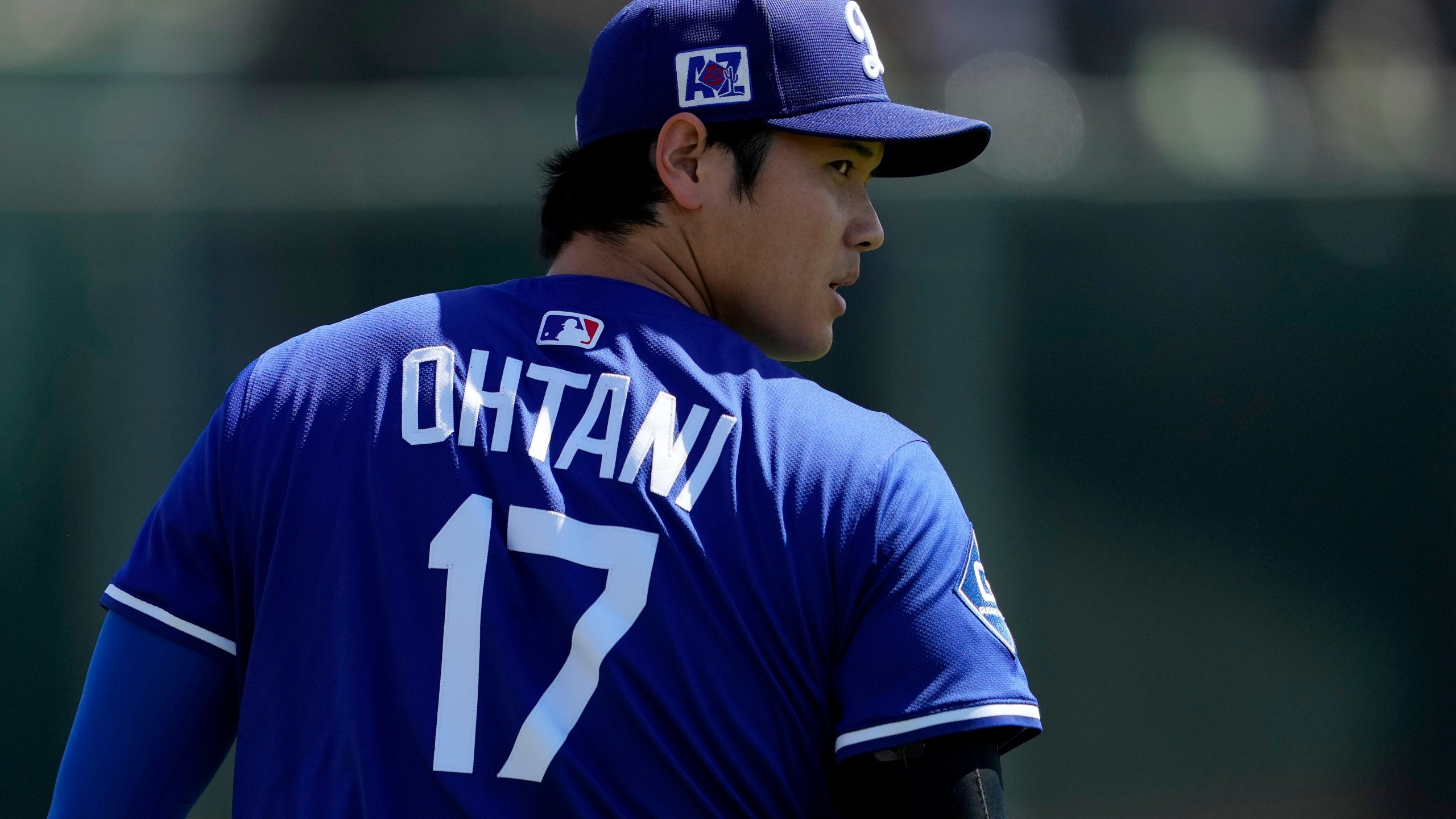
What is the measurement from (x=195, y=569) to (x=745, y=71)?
704 mm

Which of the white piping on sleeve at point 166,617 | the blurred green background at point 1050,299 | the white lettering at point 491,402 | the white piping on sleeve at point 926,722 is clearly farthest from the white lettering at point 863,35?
the blurred green background at point 1050,299

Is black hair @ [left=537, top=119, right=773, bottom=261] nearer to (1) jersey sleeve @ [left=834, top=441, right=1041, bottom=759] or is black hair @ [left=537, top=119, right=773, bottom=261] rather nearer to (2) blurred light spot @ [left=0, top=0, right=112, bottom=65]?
(1) jersey sleeve @ [left=834, top=441, right=1041, bottom=759]

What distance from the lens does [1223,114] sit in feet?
13.6

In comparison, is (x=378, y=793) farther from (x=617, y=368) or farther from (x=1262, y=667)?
(x=1262, y=667)

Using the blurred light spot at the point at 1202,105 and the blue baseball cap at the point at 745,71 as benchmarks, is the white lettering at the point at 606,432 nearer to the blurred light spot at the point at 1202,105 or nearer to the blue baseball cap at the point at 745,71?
the blue baseball cap at the point at 745,71

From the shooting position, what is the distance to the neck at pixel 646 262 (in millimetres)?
1305

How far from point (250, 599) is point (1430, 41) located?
4.39 m

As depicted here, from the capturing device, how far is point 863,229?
53.9 inches

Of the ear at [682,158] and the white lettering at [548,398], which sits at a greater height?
the ear at [682,158]

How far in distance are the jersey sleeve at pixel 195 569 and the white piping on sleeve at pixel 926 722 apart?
0.58 metres

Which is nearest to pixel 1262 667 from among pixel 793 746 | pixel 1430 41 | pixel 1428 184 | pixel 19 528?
pixel 1428 184

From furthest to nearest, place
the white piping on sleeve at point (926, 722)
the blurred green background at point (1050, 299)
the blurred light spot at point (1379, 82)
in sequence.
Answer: the blurred light spot at point (1379, 82) → the blurred green background at point (1050, 299) → the white piping on sleeve at point (926, 722)

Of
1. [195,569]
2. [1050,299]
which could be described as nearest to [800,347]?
[195,569]

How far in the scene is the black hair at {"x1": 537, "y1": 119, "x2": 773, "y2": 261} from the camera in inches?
50.6
